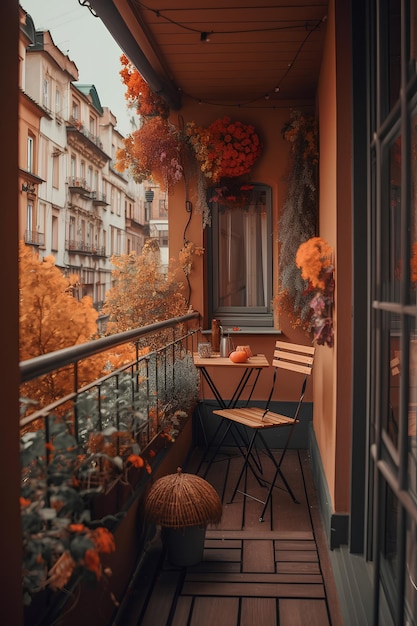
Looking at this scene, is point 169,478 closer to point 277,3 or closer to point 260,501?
point 260,501

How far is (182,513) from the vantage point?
3162 mm

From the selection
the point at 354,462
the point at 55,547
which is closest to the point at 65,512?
the point at 55,547

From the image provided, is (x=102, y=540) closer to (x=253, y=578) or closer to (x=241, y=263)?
(x=253, y=578)

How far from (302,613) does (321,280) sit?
1677 millimetres

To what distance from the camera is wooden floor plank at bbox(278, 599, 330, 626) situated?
2.75 meters

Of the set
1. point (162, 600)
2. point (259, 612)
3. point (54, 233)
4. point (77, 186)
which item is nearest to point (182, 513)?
point (162, 600)

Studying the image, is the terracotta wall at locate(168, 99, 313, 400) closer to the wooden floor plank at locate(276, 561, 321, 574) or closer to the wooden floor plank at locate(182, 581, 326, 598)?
the wooden floor plank at locate(276, 561, 321, 574)

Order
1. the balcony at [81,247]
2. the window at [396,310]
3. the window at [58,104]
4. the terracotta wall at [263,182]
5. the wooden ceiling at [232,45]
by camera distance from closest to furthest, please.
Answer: the window at [396,310]
the wooden ceiling at [232,45]
the terracotta wall at [263,182]
the window at [58,104]
the balcony at [81,247]

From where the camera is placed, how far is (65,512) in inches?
70.0

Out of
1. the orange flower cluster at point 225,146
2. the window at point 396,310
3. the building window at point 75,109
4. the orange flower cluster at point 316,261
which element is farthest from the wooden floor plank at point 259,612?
the building window at point 75,109

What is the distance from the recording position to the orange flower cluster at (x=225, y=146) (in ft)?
18.2

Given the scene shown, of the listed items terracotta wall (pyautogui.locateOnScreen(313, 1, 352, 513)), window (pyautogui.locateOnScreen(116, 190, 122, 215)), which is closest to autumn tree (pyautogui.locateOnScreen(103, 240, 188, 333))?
terracotta wall (pyautogui.locateOnScreen(313, 1, 352, 513))

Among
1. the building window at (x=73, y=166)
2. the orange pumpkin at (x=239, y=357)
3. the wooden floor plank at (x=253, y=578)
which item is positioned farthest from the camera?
the building window at (x=73, y=166)

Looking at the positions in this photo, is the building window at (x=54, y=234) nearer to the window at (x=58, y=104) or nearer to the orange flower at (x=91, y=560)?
the window at (x=58, y=104)
